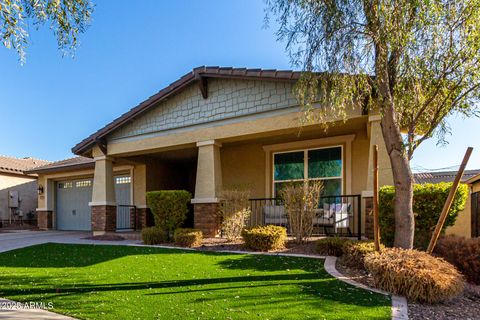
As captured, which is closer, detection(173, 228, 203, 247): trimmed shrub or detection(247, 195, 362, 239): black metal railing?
detection(173, 228, 203, 247): trimmed shrub

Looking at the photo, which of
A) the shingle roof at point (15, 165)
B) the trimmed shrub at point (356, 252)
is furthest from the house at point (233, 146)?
the shingle roof at point (15, 165)

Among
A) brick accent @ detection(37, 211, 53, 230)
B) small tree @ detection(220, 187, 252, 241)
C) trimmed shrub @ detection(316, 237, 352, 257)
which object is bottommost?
brick accent @ detection(37, 211, 53, 230)

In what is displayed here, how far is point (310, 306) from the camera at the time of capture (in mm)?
4148

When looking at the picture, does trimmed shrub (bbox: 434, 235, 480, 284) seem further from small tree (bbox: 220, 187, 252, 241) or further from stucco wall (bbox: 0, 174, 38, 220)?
stucco wall (bbox: 0, 174, 38, 220)

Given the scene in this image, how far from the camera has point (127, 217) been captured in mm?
14516

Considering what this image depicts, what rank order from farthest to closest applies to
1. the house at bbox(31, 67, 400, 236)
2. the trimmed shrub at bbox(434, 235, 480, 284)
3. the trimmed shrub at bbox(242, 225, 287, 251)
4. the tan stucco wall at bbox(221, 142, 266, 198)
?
the tan stucco wall at bbox(221, 142, 266, 198) < the house at bbox(31, 67, 400, 236) < the trimmed shrub at bbox(242, 225, 287, 251) < the trimmed shrub at bbox(434, 235, 480, 284)

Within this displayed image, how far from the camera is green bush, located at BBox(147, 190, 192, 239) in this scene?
10.1m

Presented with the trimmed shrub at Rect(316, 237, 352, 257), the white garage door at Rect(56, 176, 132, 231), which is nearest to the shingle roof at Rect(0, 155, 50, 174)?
the white garage door at Rect(56, 176, 132, 231)

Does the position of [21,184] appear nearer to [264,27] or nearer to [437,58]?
[264,27]

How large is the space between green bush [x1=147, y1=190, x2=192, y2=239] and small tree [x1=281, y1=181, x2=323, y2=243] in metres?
3.50

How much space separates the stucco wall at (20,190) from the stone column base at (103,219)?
951 centimetres

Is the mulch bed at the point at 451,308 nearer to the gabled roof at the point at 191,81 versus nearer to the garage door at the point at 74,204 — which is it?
the gabled roof at the point at 191,81

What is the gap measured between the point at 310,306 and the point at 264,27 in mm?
5348

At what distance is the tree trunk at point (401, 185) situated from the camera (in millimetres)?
5961
